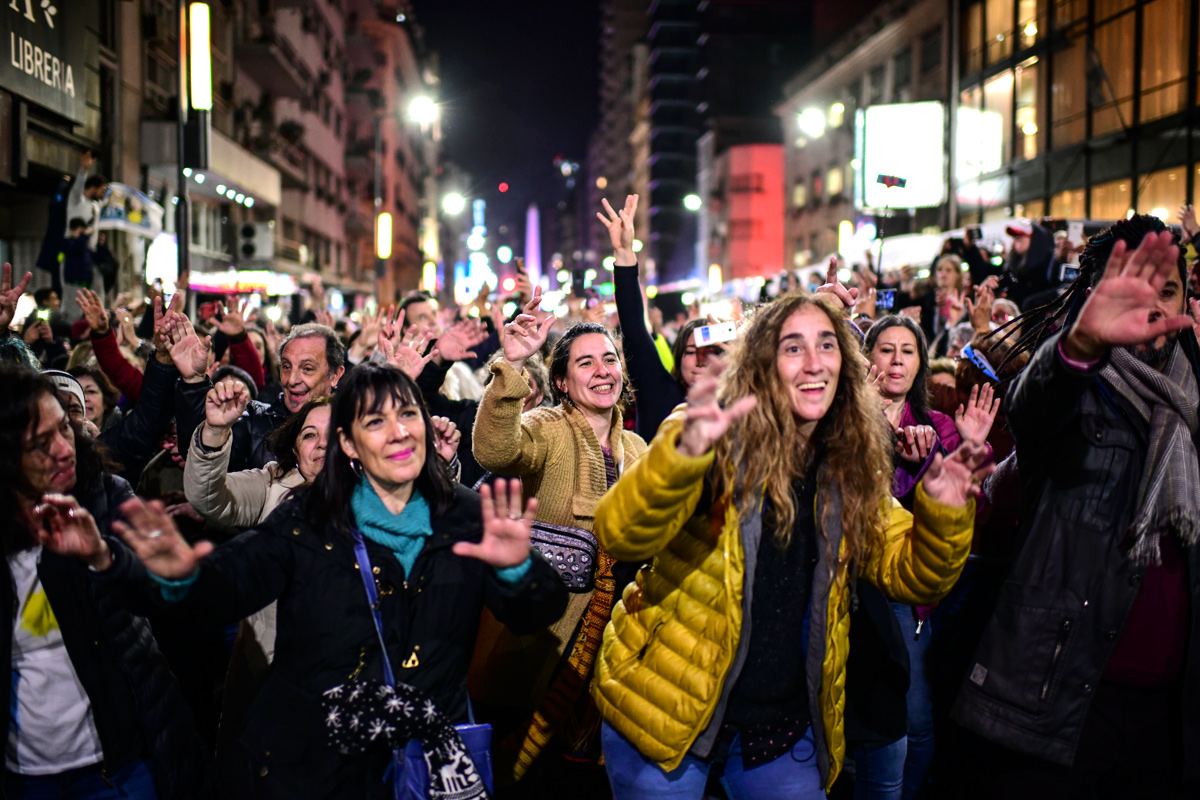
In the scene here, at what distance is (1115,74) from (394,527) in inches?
954

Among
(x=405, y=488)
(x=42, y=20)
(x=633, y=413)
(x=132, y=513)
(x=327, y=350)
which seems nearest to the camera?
(x=132, y=513)

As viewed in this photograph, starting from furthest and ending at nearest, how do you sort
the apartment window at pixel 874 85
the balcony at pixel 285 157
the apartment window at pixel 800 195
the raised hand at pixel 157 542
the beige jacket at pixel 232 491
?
the apartment window at pixel 800 195
the apartment window at pixel 874 85
the balcony at pixel 285 157
the beige jacket at pixel 232 491
the raised hand at pixel 157 542

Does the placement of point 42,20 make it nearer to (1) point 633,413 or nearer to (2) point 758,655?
(1) point 633,413

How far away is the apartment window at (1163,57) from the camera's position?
19906mm

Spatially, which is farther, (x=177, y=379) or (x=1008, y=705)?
(x=177, y=379)

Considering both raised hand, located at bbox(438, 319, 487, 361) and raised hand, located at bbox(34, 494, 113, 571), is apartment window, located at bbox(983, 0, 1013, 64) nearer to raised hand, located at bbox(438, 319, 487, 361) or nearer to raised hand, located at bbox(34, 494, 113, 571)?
raised hand, located at bbox(438, 319, 487, 361)

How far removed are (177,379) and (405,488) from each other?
2330 millimetres

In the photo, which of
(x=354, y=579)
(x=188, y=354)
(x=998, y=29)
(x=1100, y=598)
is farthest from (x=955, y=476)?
(x=998, y=29)

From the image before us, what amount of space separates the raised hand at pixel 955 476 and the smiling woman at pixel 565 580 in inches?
64.4

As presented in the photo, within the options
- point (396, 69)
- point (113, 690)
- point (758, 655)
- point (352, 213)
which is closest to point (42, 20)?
point (113, 690)

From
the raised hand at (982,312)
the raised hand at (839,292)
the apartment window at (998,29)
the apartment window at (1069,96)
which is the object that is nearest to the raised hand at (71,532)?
the raised hand at (839,292)

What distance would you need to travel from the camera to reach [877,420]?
10.9ft

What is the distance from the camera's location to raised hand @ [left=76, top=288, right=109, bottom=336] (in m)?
6.07

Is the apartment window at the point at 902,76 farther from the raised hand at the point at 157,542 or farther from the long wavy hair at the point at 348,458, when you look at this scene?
the raised hand at the point at 157,542
